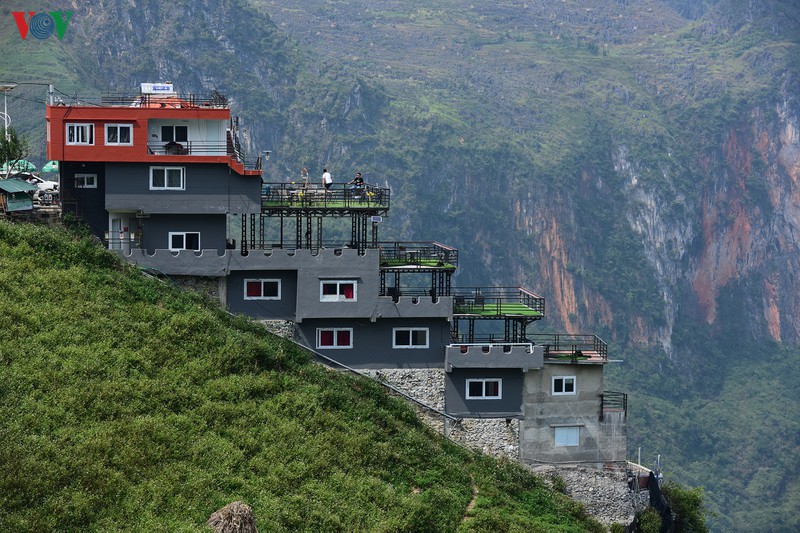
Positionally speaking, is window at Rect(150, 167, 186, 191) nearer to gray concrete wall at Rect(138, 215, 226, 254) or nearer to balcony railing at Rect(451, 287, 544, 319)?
gray concrete wall at Rect(138, 215, 226, 254)

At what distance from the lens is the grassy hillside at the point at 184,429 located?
4066 cm

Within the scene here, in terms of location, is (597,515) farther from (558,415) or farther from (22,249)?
(22,249)

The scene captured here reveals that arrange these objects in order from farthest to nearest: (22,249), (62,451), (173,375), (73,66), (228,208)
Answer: (73,66), (228,208), (22,249), (173,375), (62,451)

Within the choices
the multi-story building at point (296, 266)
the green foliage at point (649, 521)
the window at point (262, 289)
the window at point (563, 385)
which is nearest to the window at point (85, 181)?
the multi-story building at point (296, 266)

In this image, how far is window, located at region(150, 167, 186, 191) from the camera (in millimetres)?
57062

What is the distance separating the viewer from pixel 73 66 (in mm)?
194375

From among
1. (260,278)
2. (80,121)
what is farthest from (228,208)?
(80,121)

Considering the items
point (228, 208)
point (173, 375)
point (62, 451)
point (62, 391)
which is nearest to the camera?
point (62, 451)

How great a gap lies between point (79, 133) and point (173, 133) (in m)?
3.94

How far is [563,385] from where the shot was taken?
59219 millimetres

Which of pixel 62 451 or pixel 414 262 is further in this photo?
pixel 414 262

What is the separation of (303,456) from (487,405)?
1379 centimetres

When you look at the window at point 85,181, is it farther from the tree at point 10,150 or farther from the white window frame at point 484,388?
the white window frame at point 484,388

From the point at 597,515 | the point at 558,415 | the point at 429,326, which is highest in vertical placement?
the point at 429,326
